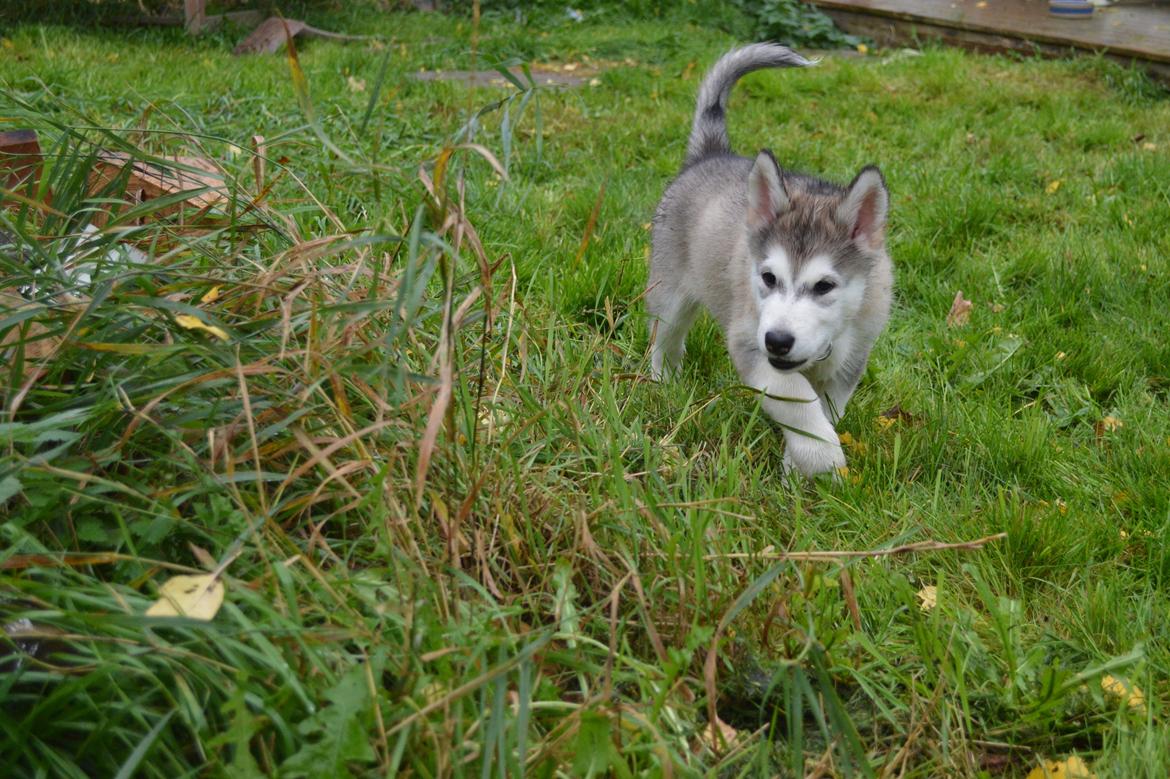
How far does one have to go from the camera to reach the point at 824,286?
307 centimetres

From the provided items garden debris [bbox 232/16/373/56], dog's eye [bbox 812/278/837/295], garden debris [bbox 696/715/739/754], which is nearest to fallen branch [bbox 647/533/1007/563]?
garden debris [bbox 696/715/739/754]

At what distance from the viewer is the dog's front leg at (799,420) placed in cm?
286

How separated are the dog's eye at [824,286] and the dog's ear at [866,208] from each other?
7.8 inches

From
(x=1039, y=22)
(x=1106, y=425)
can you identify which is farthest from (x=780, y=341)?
(x=1039, y=22)

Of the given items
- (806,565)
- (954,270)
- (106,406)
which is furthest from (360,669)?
(954,270)

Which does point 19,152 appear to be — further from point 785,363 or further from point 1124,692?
point 1124,692

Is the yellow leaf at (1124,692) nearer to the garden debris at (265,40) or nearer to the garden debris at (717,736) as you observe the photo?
the garden debris at (717,736)

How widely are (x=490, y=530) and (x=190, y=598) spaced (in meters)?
0.67

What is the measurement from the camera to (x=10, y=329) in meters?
2.05

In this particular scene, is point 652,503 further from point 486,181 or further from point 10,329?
point 486,181

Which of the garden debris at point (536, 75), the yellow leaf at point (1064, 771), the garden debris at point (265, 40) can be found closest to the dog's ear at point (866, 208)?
the yellow leaf at point (1064, 771)

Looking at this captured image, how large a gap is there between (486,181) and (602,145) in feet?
3.95

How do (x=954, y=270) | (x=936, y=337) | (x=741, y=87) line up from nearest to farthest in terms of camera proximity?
(x=936, y=337) → (x=954, y=270) → (x=741, y=87)

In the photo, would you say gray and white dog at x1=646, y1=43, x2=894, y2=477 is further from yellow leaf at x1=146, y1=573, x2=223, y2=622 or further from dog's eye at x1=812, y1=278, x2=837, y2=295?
yellow leaf at x1=146, y1=573, x2=223, y2=622
